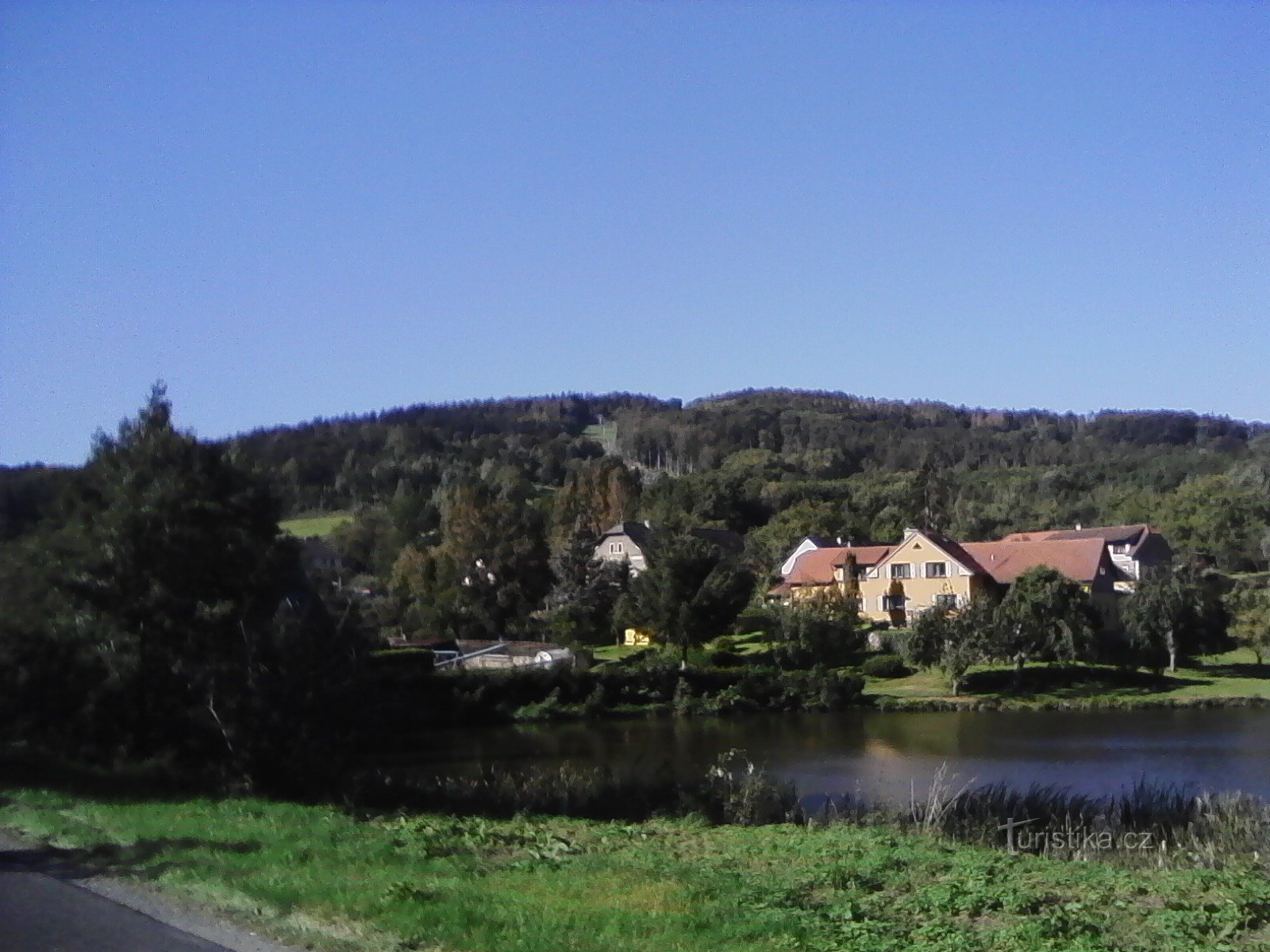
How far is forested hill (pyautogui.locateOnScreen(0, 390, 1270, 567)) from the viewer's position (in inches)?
3403

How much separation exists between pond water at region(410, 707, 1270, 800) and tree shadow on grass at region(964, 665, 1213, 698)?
338 centimetres

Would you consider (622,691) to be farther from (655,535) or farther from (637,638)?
(655,535)

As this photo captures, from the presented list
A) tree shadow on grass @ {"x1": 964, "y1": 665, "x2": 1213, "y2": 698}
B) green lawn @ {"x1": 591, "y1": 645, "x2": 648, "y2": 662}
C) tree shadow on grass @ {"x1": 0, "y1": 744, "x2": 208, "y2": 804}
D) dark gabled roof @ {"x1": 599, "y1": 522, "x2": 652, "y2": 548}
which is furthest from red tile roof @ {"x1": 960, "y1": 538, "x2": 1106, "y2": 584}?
tree shadow on grass @ {"x1": 0, "y1": 744, "x2": 208, "y2": 804}

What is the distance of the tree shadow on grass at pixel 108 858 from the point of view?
12094 millimetres

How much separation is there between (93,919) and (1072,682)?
5341cm

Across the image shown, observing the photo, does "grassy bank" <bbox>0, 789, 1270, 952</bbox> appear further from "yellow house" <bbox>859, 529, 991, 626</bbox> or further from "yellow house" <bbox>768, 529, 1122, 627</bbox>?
"yellow house" <bbox>859, 529, 991, 626</bbox>

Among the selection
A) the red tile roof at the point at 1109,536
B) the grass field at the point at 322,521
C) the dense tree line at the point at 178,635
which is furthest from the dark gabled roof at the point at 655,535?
the dense tree line at the point at 178,635

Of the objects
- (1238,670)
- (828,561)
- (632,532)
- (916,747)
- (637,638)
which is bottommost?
(916,747)

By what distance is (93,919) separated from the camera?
10.1 m

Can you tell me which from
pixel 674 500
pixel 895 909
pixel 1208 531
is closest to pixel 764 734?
pixel 895 909

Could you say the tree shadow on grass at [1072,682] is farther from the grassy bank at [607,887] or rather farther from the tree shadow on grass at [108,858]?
the tree shadow on grass at [108,858]

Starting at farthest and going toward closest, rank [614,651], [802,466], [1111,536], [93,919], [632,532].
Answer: [802,466] → [632,532] → [1111,536] → [614,651] → [93,919]

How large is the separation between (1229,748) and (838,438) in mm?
122908

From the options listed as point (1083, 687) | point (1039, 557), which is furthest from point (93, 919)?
point (1039, 557)
